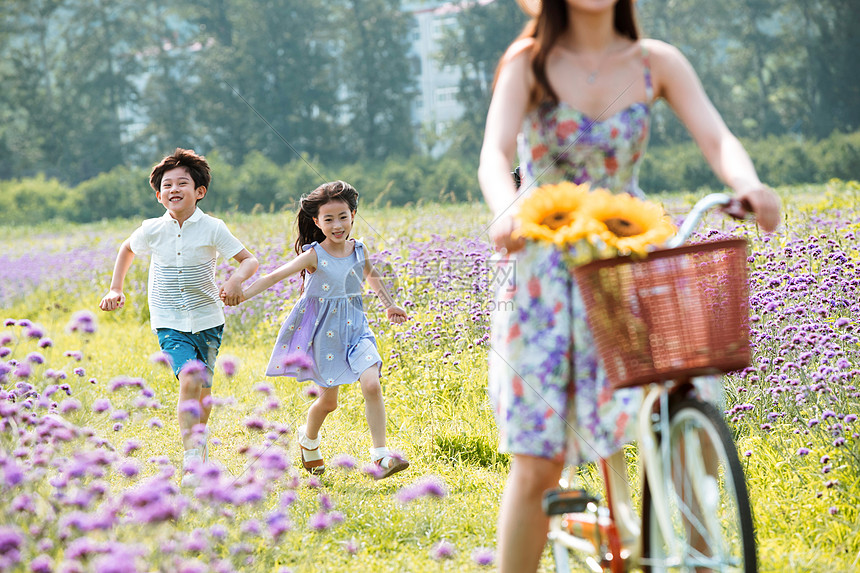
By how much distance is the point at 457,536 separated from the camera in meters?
3.37

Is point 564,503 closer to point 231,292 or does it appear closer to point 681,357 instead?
point 681,357

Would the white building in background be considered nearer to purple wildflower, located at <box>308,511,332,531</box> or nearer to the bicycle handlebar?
purple wildflower, located at <box>308,511,332,531</box>

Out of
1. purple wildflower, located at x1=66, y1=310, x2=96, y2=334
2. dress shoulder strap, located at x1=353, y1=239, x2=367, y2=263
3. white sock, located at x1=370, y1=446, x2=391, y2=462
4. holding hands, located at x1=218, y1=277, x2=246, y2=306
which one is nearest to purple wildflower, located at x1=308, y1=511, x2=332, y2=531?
purple wildflower, located at x1=66, y1=310, x2=96, y2=334

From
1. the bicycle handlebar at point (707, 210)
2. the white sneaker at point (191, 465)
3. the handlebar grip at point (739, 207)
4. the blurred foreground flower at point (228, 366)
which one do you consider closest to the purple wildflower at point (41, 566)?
the white sneaker at point (191, 465)

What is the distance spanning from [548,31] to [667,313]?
0.83 metres

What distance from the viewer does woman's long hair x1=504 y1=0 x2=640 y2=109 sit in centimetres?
225

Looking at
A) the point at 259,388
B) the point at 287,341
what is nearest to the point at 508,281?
the point at 259,388

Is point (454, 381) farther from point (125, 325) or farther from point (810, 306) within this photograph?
point (125, 325)

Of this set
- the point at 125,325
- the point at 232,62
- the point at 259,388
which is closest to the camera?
the point at 259,388

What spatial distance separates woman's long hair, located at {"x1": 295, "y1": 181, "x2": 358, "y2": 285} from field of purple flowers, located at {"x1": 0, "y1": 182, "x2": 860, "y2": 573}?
2.99 ft

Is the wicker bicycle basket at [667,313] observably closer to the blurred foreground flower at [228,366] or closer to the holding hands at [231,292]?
the blurred foreground flower at [228,366]

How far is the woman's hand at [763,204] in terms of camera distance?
2033 mm

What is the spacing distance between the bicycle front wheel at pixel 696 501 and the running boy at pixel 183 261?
106 inches

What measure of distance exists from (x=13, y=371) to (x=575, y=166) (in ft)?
7.87
